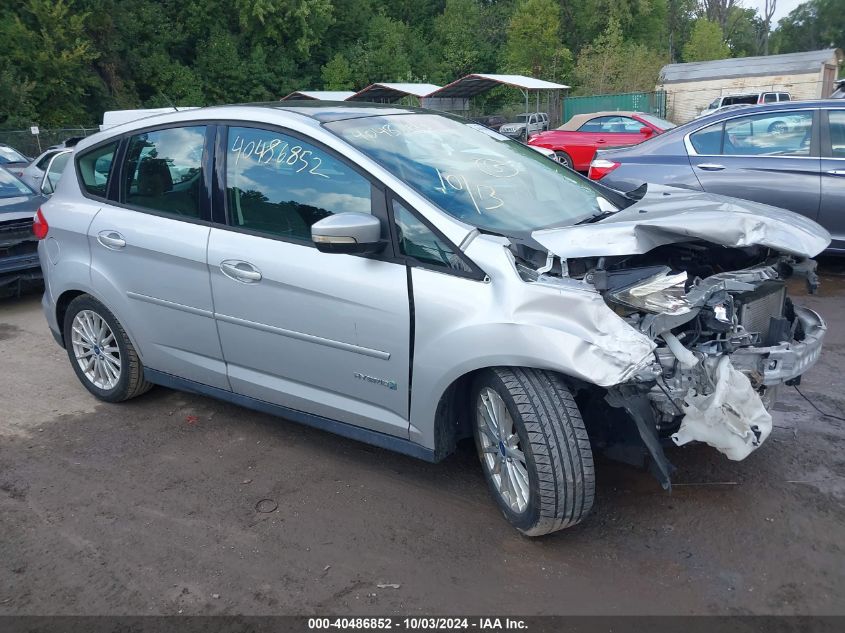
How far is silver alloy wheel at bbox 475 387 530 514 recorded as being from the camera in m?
3.14

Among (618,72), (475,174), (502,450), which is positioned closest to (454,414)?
(502,450)

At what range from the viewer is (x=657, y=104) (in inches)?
1375

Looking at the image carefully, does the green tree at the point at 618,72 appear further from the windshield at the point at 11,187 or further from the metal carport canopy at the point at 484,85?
the windshield at the point at 11,187

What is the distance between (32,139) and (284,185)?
28.2 meters

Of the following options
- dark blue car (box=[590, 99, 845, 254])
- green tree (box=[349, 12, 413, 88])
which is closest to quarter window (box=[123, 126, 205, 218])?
dark blue car (box=[590, 99, 845, 254])

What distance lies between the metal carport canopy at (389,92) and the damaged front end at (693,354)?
2766 centimetres

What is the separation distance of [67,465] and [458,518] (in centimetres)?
221

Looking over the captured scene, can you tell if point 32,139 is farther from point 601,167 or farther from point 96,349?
point 96,349

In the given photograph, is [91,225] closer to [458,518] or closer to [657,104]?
[458,518]

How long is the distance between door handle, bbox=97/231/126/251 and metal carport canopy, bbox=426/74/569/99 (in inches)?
973

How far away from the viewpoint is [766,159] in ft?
22.3

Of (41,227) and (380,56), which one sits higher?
(380,56)

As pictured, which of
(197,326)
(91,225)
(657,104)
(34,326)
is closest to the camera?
(197,326)

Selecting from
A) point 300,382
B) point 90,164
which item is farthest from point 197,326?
point 90,164
